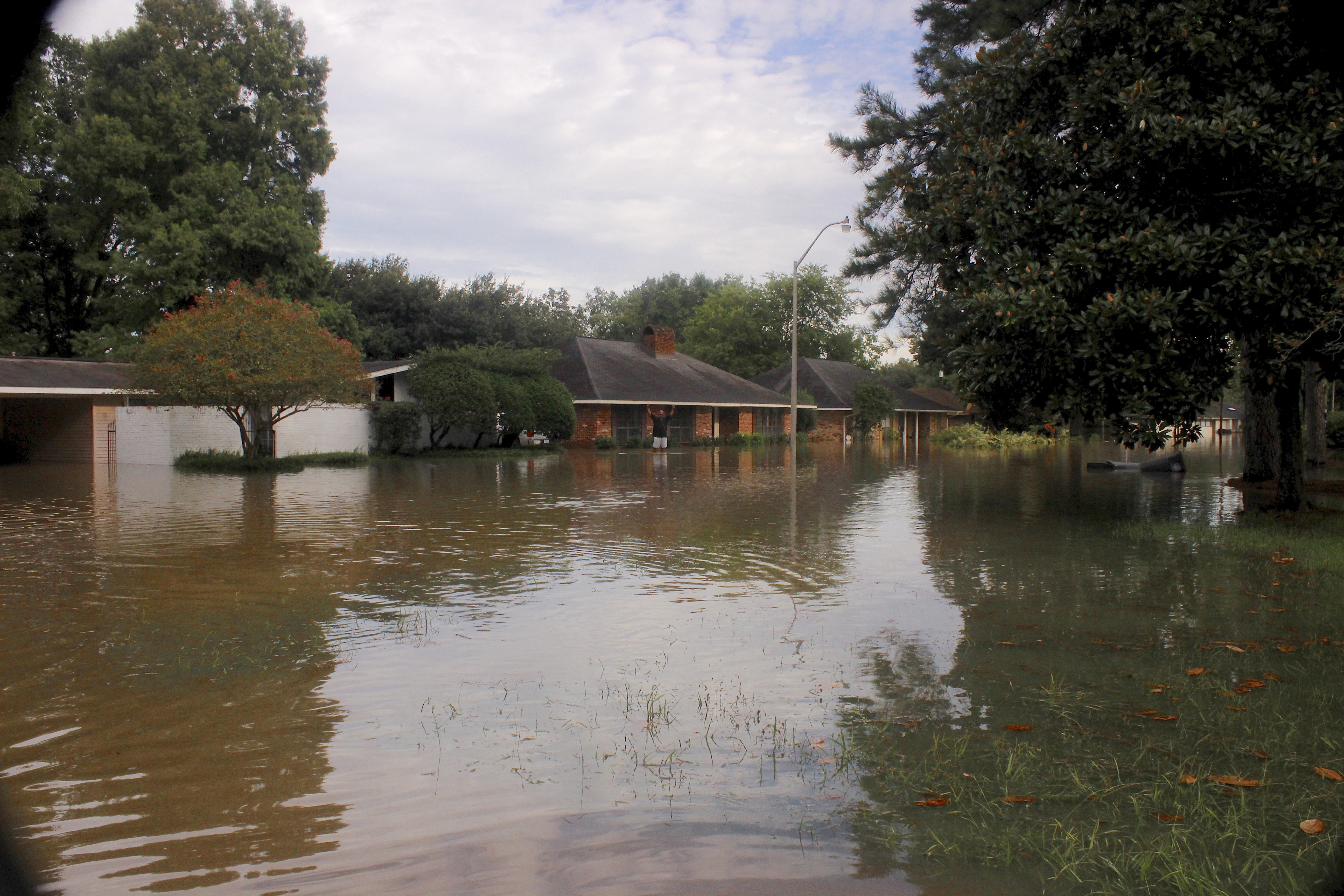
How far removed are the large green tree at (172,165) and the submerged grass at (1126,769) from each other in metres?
37.0

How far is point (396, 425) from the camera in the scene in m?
34.2

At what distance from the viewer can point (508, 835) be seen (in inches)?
154

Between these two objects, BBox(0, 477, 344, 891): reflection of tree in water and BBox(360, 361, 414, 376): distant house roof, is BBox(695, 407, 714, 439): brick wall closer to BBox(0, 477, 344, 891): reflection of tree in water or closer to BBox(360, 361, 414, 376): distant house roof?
BBox(360, 361, 414, 376): distant house roof

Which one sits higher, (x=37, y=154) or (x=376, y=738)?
(x=37, y=154)

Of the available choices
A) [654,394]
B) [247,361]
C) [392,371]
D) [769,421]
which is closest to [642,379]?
[654,394]

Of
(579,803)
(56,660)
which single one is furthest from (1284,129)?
(56,660)

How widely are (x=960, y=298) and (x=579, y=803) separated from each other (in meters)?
11.1

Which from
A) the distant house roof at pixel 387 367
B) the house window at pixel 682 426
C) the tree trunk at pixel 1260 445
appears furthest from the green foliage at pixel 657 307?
the tree trunk at pixel 1260 445

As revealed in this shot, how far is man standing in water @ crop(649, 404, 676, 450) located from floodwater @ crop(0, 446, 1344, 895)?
28.6m

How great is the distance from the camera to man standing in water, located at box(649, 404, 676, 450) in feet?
141

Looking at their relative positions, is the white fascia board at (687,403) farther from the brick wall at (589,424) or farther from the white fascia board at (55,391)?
the white fascia board at (55,391)

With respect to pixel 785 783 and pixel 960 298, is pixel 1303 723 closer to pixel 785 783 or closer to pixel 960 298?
pixel 785 783

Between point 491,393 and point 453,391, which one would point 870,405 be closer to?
point 491,393

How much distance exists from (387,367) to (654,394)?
1448 cm
